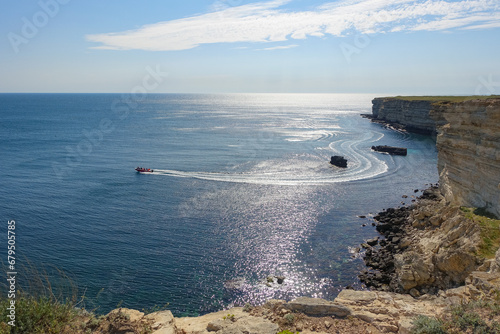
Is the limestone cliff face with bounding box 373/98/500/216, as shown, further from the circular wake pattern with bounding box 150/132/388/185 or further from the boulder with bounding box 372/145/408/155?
the boulder with bounding box 372/145/408/155

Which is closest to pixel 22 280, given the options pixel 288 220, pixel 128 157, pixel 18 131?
pixel 288 220

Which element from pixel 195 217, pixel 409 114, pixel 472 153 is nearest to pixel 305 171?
pixel 195 217

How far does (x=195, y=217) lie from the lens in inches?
1795

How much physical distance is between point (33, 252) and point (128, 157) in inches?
1834

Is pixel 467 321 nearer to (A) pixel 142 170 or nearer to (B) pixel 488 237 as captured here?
(B) pixel 488 237

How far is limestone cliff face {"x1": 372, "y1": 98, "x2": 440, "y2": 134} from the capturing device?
113250 mm

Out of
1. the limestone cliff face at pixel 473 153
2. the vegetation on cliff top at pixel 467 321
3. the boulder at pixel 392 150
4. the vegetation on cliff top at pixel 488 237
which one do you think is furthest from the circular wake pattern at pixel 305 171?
the vegetation on cliff top at pixel 467 321

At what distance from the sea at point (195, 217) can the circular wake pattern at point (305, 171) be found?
0.38 metres

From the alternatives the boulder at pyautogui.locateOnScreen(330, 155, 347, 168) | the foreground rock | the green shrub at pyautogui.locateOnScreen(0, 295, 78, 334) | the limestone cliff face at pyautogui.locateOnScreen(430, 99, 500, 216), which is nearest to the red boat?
the boulder at pyautogui.locateOnScreen(330, 155, 347, 168)

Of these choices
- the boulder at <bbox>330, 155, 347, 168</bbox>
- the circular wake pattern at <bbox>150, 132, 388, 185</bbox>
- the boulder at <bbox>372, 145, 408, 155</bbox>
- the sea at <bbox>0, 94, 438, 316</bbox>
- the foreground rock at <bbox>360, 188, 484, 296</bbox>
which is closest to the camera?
the foreground rock at <bbox>360, 188, 484, 296</bbox>

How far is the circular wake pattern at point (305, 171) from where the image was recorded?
64.2 meters

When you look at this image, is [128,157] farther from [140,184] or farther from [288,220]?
[288,220]

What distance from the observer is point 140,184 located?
195 feet

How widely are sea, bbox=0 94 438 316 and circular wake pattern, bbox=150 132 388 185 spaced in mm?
385
